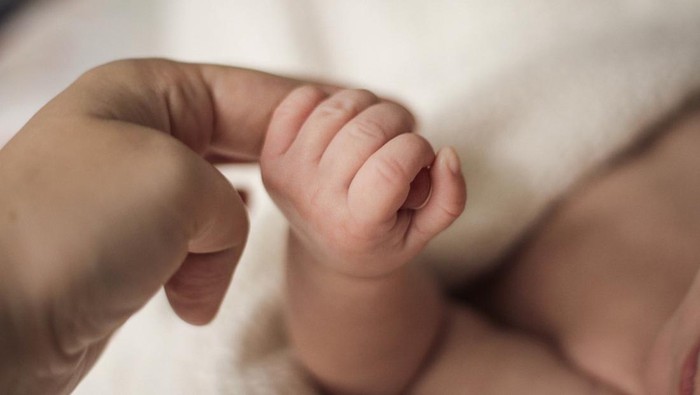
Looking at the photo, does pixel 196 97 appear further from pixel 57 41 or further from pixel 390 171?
pixel 57 41

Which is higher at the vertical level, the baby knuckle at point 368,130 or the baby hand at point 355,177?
the baby knuckle at point 368,130

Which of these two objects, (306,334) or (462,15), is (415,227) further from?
(462,15)

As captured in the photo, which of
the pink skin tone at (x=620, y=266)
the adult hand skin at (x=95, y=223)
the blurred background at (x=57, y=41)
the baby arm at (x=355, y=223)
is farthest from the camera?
the blurred background at (x=57, y=41)

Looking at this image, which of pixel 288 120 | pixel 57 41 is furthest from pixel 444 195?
pixel 57 41

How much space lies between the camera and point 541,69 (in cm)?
75

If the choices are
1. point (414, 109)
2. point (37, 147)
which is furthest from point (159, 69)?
point (414, 109)

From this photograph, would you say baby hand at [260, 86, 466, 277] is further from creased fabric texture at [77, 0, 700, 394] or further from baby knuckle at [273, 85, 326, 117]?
creased fabric texture at [77, 0, 700, 394]

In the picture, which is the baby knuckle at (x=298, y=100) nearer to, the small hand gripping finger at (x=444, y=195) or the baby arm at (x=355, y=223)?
the baby arm at (x=355, y=223)

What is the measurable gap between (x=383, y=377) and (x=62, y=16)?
688mm

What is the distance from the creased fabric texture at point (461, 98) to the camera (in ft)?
2.02

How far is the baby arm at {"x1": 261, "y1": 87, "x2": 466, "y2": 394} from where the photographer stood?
408 mm

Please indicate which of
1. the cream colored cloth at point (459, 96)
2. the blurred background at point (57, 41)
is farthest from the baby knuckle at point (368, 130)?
the blurred background at point (57, 41)

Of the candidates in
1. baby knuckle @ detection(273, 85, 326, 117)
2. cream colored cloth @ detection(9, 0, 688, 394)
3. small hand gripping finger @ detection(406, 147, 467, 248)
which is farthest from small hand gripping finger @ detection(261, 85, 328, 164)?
cream colored cloth @ detection(9, 0, 688, 394)

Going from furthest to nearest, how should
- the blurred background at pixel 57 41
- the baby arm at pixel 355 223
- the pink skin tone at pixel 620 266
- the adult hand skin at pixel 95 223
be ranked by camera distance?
1. the blurred background at pixel 57 41
2. the pink skin tone at pixel 620 266
3. the baby arm at pixel 355 223
4. the adult hand skin at pixel 95 223
